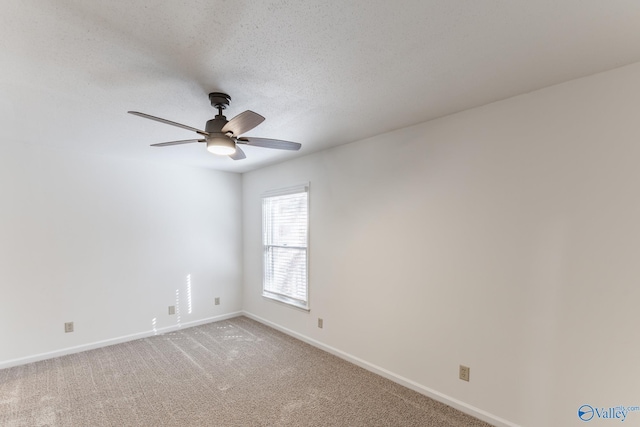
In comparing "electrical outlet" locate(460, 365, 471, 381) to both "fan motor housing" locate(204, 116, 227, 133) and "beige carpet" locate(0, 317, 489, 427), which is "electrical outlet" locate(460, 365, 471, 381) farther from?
"fan motor housing" locate(204, 116, 227, 133)

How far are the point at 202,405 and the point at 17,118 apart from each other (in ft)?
9.49

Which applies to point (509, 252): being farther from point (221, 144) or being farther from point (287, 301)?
point (287, 301)

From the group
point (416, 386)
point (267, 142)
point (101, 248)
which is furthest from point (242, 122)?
point (101, 248)

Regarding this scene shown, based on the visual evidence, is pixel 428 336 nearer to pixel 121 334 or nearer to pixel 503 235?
pixel 503 235

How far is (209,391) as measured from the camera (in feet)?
8.52

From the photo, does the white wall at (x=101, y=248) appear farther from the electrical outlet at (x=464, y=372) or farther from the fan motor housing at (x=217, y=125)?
the electrical outlet at (x=464, y=372)

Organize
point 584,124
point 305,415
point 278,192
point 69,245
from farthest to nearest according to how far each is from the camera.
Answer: point 278,192
point 69,245
point 305,415
point 584,124

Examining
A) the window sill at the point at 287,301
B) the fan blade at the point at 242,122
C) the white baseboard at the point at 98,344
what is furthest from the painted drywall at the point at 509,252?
the white baseboard at the point at 98,344

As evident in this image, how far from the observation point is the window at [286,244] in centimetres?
381

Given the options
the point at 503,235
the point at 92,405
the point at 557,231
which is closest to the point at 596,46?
the point at 557,231

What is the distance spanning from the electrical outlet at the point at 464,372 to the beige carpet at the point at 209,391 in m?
0.27

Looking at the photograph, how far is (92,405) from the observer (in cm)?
240

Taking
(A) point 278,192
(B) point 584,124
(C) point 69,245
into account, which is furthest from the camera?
(A) point 278,192

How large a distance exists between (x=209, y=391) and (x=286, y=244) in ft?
6.45
